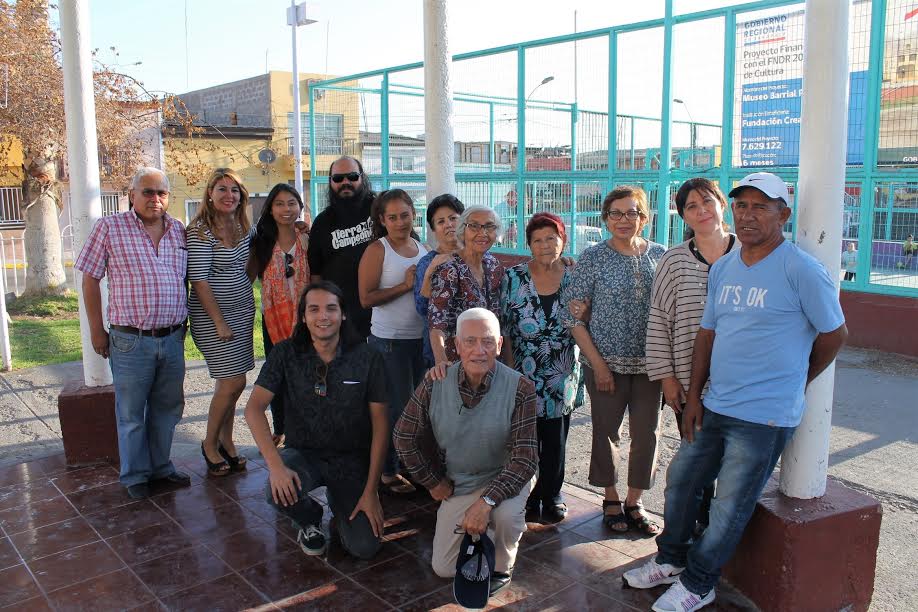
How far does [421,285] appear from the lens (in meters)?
4.12

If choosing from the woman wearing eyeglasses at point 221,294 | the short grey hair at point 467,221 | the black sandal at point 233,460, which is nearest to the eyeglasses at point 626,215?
the short grey hair at point 467,221

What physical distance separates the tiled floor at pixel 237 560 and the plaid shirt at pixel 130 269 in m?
1.06

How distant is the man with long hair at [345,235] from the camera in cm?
455

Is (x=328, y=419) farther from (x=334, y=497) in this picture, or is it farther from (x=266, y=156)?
(x=266, y=156)

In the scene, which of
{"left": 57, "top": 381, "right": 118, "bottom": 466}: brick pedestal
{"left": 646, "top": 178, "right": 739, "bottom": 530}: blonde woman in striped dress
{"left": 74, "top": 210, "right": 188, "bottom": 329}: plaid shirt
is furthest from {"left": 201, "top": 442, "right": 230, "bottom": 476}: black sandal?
{"left": 646, "top": 178, "right": 739, "bottom": 530}: blonde woman in striped dress

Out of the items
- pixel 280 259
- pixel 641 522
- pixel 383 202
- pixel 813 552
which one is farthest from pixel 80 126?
pixel 813 552

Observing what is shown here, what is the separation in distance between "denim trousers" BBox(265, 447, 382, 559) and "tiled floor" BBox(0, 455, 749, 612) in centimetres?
10

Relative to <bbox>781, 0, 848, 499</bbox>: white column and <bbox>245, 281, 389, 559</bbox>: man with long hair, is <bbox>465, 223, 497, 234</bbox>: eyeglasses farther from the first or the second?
<bbox>781, 0, 848, 499</bbox>: white column

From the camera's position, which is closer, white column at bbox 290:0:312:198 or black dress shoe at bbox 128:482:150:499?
black dress shoe at bbox 128:482:150:499

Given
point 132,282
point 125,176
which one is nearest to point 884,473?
point 132,282

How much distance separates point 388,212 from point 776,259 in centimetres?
216

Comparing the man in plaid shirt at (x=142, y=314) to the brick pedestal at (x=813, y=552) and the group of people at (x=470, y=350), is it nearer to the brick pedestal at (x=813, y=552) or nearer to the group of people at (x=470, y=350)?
the group of people at (x=470, y=350)

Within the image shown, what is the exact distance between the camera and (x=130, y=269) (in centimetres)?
423

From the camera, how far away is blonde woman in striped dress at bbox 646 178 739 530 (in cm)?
337
